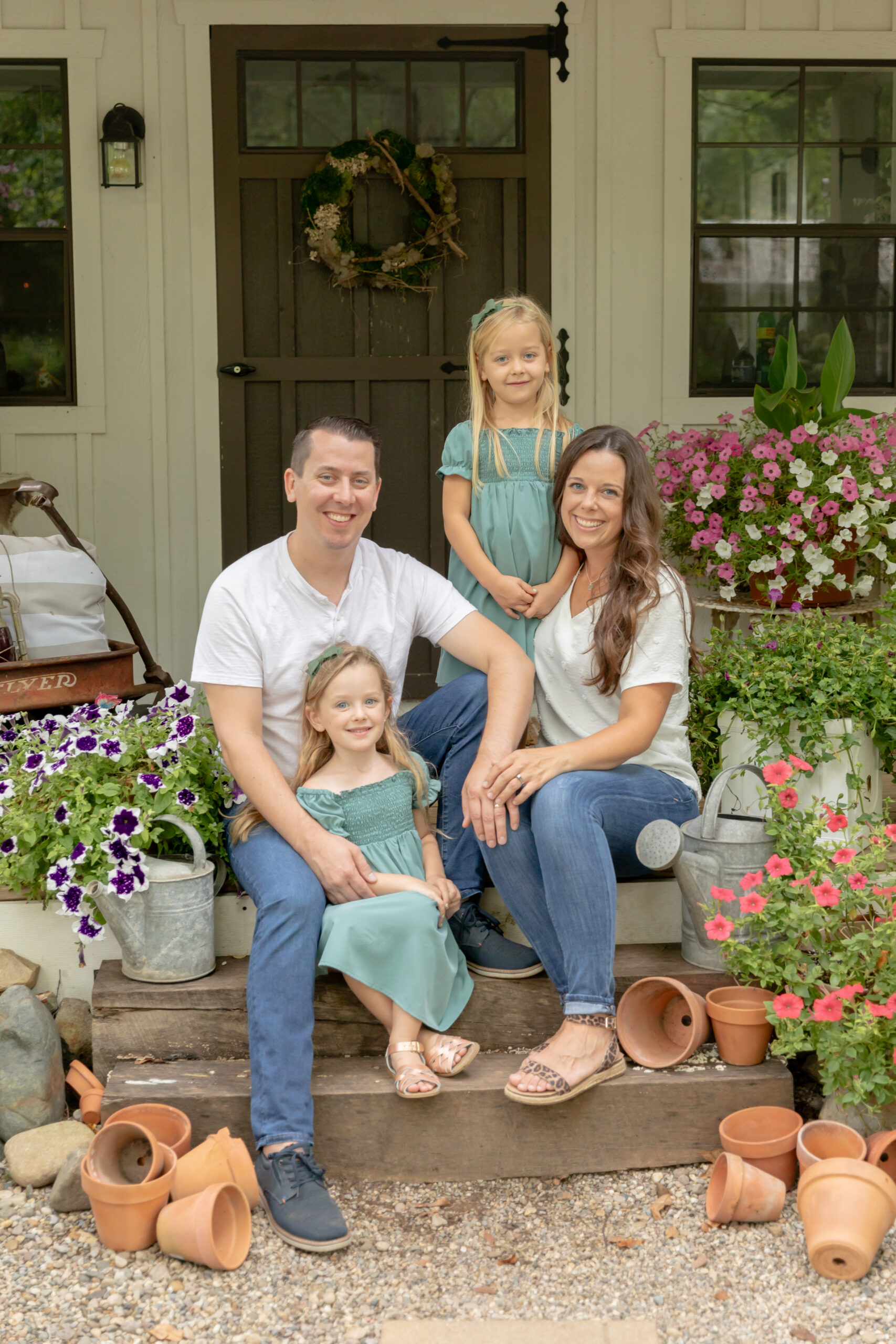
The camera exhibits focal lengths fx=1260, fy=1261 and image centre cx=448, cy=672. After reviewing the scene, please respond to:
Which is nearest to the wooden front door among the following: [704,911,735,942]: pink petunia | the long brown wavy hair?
the long brown wavy hair

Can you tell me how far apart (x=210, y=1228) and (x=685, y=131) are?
13.6 ft

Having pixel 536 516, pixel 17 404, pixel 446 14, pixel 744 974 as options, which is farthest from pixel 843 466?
pixel 17 404

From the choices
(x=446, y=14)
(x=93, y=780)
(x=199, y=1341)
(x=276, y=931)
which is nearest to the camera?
(x=199, y=1341)

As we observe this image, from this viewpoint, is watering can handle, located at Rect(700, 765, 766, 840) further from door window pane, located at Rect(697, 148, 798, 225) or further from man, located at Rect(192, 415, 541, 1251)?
door window pane, located at Rect(697, 148, 798, 225)

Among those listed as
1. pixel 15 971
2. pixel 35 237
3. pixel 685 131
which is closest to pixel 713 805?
pixel 15 971

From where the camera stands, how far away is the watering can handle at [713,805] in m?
2.64

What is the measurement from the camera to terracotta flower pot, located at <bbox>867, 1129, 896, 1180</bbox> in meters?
2.24

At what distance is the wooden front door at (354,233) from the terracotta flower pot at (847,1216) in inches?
129

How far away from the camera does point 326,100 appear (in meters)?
4.66

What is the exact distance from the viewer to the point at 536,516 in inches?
117

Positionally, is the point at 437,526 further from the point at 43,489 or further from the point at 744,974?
the point at 744,974

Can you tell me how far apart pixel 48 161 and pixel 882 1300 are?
449 cm

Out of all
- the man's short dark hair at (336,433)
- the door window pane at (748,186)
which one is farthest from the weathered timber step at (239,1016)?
the door window pane at (748,186)

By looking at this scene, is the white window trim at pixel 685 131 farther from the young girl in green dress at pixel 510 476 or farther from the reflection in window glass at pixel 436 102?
the young girl in green dress at pixel 510 476
